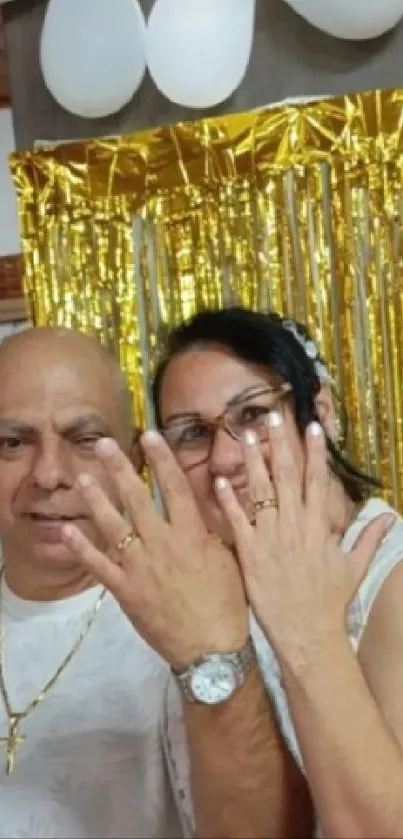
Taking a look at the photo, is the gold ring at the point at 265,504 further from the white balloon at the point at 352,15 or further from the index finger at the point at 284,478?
the white balloon at the point at 352,15

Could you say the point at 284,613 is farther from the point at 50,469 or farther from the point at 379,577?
the point at 50,469

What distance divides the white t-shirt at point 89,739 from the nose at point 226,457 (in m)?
0.22

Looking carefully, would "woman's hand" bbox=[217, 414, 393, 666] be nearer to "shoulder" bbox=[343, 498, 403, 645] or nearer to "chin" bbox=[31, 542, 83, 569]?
"shoulder" bbox=[343, 498, 403, 645]

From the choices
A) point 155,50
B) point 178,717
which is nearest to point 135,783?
point 178,717

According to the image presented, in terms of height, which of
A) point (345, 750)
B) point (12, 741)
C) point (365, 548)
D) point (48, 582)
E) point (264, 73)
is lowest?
point (12, 741)

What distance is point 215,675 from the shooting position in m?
0.81

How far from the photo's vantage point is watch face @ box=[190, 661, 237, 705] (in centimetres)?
81

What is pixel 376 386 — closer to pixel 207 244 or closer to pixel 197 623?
pixel 207 244

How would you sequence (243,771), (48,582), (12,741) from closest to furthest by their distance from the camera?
(243,771) < (12,741) < (48,582)

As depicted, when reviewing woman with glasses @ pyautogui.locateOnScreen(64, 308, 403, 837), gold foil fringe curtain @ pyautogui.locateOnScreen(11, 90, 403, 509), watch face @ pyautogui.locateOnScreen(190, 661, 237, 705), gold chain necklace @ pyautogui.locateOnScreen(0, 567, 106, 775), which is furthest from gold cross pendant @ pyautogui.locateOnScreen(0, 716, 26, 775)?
gold foil fringe curtain @ pyautogui.locateOnScreen(11, 90, 403, 509)

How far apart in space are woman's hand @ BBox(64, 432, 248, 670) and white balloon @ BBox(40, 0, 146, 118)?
994 millimetres

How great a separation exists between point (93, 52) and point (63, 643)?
0.89 meters

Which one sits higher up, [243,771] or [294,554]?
[294,554]

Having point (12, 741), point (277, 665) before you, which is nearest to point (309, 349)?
point (277, 665)
